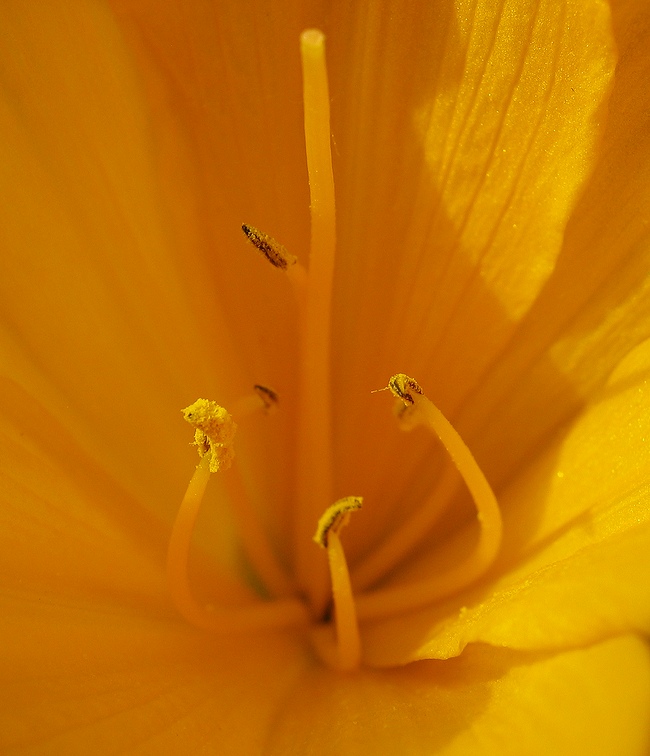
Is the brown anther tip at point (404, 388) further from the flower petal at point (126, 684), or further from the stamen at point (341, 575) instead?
the flower petal at point (126, 684)

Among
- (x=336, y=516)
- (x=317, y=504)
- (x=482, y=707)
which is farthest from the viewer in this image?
(x=317, y=504)

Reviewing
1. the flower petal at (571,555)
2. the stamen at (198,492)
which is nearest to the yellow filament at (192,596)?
the stamen at (198,492)

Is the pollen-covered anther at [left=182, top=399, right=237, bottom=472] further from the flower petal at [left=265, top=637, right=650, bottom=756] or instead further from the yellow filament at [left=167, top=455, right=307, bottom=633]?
the flower petal at [left=265, top=637, right=650, bottom=756]

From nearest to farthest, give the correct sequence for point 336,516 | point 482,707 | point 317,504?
point 482,707 < point 336,516 < point 317,504

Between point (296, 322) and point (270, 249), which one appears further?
point (296, 322)

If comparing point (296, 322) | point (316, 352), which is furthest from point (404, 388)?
point (296, 322)

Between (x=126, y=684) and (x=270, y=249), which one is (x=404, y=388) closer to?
(x=270, y=249)

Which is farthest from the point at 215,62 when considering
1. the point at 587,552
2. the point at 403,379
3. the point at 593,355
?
the point at 587,552
